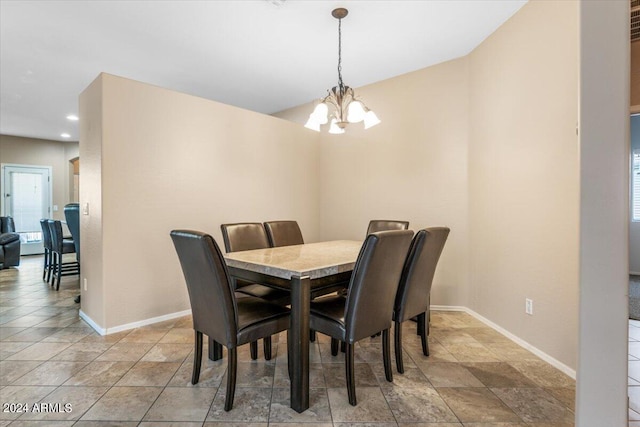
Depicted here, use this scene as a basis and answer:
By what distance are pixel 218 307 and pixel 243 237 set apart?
117 centimetres

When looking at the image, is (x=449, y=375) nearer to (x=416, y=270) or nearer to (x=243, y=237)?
(x=416, y=270)

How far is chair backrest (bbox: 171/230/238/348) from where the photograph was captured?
1572 millimetres

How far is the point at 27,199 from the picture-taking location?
6.97 metres

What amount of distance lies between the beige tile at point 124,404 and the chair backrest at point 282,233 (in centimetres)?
150

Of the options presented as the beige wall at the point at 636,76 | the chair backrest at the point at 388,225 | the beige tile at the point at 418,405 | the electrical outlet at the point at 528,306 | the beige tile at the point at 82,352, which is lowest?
the beige tile at the point at 418,405

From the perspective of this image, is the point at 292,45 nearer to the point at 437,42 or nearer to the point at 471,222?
the point at 437,42

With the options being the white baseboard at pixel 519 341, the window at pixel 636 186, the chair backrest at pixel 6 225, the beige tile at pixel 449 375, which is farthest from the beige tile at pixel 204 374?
the chair backrest at pixel 6 225

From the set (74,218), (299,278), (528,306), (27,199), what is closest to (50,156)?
(27,199)

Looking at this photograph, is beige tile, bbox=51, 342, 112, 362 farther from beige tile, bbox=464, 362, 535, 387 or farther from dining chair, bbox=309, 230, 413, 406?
beige tile, bbox=464, 362, 535, 387

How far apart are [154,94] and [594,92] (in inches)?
130

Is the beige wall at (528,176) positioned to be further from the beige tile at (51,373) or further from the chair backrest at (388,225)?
the beige tile at (51,373)

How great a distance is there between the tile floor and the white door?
5611 mm

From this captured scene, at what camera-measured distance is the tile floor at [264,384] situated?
1.63m

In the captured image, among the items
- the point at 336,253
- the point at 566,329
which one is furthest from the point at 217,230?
the point at 566,329
